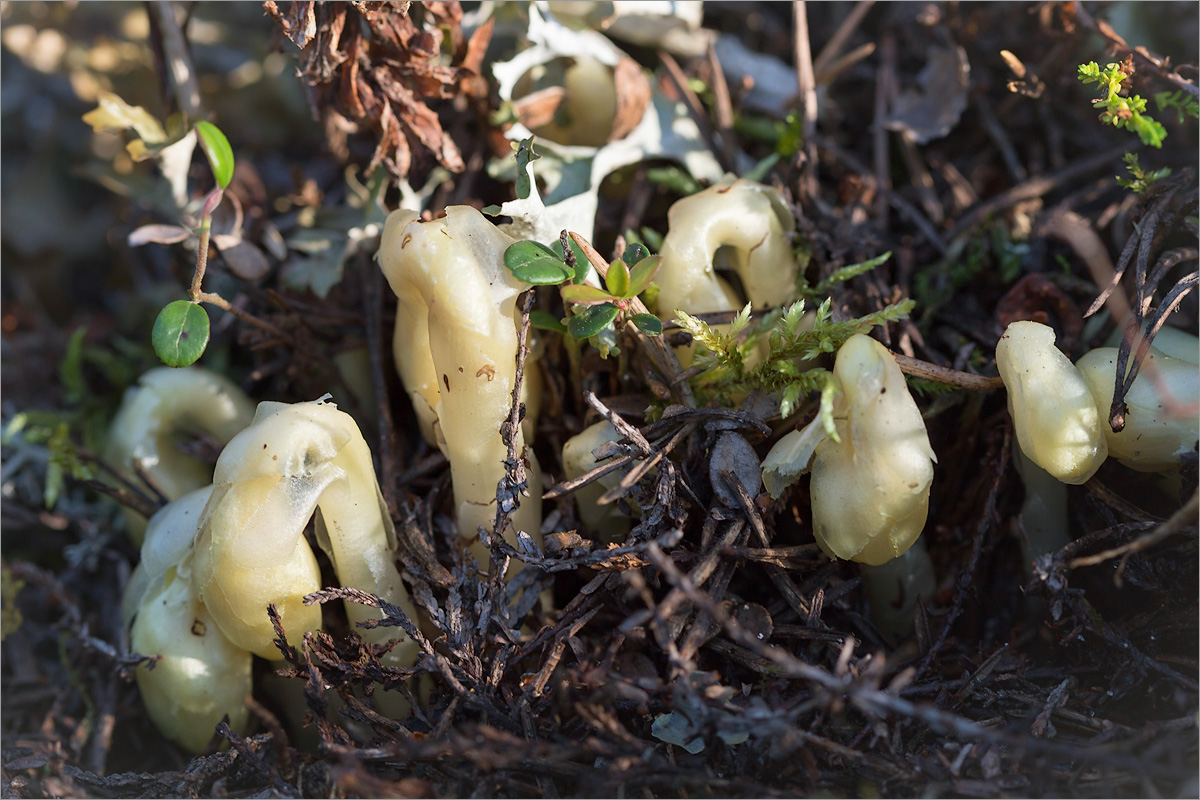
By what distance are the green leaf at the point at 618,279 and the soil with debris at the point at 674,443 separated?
136mm

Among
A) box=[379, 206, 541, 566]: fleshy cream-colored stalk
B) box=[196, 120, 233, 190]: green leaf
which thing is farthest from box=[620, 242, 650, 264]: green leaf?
box=[196, 120, 233, 190]: green leaf

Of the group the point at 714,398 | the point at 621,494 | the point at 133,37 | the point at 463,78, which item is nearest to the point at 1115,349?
the point at 714,398

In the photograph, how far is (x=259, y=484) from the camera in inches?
50.8

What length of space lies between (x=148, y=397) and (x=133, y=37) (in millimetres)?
1302

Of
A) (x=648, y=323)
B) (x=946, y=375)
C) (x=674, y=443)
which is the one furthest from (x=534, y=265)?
(x=946, y=375)

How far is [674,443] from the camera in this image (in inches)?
54.1

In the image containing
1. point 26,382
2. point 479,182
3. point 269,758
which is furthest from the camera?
point 26,382

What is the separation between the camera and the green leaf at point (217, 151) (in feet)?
4.67

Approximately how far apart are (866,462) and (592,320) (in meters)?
0.48

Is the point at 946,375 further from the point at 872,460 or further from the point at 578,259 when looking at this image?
the point at 578,259

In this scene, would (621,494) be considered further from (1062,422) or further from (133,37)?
(133,37)

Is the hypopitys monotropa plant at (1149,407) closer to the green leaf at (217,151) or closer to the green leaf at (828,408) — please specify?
the green leaf at (828,408)

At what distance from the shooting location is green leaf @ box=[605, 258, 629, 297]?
134 cm

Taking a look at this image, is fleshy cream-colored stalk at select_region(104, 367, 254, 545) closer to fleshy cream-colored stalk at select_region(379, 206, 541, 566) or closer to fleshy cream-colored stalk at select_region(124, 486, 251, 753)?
fleshy cream-colored stalk at select_region(124, 486, 251, 753)
